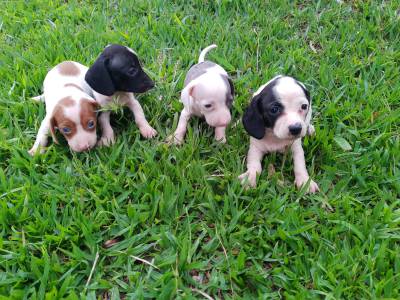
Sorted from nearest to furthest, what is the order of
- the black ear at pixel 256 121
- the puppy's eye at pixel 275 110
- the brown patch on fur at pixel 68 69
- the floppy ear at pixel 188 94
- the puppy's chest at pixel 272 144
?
→ the puppy's eye at pixel 275 110 → the black ear at pixel 256 121 → the puppy's chest at pixel 272 144 → the floppy ear at pixel 188 94 → the brown patch on fur at pixel 68 69

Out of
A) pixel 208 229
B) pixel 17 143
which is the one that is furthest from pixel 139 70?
pixel 208 229

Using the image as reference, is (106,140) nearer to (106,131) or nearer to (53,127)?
(106,131)

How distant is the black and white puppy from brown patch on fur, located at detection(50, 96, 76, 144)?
27 centimetres

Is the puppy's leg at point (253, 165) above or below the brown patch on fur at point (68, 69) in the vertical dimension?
below

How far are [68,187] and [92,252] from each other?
0.66 m

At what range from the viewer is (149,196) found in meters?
3.18

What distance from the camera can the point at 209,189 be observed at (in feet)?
10.5

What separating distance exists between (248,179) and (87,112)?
1.43 m

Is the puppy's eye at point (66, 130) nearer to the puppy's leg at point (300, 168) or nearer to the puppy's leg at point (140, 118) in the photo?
the puppy's leg at point (140, 118)

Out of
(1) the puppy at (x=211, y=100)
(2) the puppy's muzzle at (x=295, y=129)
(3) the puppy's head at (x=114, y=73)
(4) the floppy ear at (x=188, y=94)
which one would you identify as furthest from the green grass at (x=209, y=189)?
(2) the puppy's muzzle at (x=295, y=129)

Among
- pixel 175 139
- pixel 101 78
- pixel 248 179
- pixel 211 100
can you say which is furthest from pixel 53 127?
pixel 248 179

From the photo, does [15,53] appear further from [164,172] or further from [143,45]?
[164,172]

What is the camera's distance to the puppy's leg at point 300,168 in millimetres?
3240

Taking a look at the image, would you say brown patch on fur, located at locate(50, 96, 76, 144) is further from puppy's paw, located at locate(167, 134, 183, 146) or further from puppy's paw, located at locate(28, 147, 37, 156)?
puppy's paw, located at locate(167, 134, 183, 146)
